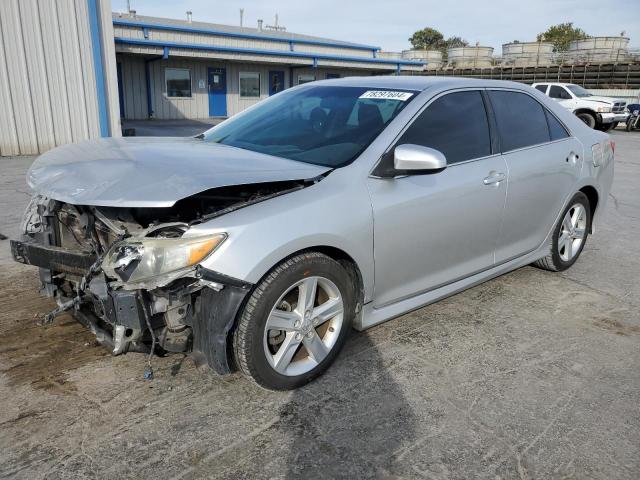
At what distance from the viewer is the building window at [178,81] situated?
22.2m

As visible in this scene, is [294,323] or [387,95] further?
[387,95]

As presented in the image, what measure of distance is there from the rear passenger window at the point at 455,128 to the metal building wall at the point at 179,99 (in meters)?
19.8

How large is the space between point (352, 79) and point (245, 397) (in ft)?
8.50

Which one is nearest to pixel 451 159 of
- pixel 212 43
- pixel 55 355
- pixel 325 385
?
pixel 325 385

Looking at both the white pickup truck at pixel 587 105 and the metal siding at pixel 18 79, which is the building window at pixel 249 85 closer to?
the white pickup truck at pixel 587 105

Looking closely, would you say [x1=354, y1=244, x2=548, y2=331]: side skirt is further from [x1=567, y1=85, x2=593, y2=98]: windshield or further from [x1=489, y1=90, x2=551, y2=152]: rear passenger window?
[x1=567, y1=85, x2=593, y2=98]: windshield

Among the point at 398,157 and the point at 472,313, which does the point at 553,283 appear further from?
the point at 398,157

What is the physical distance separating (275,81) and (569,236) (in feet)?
74.5

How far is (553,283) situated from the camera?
4.68m

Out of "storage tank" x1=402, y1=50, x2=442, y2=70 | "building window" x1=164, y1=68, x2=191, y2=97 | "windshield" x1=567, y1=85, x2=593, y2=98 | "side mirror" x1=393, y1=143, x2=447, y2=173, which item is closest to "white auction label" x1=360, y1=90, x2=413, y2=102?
"side mirror" x1=393, y1=143, x2=447, y2=173

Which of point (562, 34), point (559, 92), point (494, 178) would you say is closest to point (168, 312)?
point (494, 178)

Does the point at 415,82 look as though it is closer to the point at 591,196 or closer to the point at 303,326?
the point at 303,326

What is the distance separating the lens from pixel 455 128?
359 cm

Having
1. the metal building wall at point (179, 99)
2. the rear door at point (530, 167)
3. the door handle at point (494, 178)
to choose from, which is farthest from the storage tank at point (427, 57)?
the door handle at point (494, 178)
